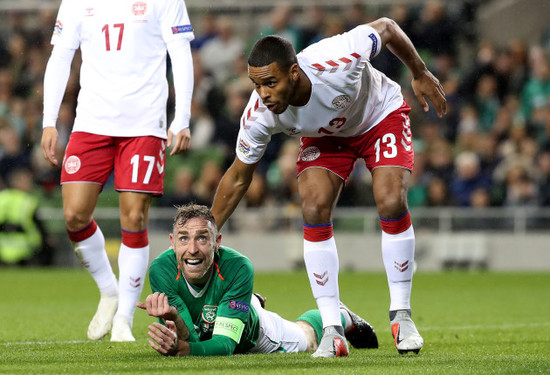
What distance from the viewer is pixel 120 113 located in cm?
667

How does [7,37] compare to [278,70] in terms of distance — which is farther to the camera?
[7,37]

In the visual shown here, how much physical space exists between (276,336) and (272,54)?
1639 millimetres

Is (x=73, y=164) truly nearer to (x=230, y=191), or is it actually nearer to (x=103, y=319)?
(x=103, y=319)

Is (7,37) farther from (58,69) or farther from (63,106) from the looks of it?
(58,69)

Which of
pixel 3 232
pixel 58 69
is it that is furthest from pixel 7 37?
pixel 58 69

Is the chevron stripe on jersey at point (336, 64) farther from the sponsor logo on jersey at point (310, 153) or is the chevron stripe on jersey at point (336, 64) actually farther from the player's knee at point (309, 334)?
the player's knee at point (309, 334)

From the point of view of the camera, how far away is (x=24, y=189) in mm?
16031

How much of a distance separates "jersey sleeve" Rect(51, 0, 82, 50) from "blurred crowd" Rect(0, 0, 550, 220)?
8406mm

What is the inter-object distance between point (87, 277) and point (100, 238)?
7641 mm

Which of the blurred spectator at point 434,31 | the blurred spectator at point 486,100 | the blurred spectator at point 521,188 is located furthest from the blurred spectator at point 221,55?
the blurred spectator at point 521,188

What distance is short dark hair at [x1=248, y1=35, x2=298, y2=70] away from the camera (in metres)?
5.17

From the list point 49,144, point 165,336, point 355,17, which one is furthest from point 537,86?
point 165,336

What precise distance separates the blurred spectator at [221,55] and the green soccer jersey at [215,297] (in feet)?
41.7

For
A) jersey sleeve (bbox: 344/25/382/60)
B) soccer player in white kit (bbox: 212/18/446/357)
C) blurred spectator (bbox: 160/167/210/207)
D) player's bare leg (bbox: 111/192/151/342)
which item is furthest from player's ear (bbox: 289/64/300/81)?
blurred spectator (bbox: 160/167/210/207)
